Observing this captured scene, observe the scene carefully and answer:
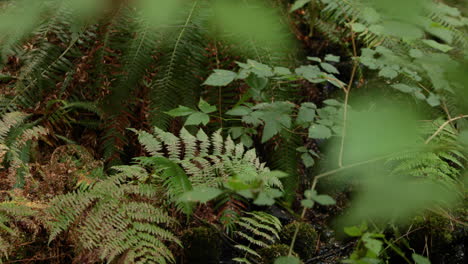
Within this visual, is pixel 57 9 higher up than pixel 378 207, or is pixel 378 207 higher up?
pixel 57 9

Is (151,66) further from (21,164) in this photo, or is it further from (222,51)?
(21,164)

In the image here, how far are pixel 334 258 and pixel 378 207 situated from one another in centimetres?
68

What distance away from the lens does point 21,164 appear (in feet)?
5.97

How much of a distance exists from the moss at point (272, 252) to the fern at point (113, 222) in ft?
1.84

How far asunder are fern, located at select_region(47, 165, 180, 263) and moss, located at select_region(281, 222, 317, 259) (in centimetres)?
76

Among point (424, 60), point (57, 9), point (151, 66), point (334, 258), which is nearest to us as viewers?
point (424, 60)

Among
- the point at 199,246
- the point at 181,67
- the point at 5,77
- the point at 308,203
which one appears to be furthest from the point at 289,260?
the point at 5,77

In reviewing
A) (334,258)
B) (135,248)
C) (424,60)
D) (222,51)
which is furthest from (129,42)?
(334,258)

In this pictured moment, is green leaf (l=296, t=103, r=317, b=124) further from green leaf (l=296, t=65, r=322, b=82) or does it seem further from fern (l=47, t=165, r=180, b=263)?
fern (l=47, t=165, r=180, b=263)

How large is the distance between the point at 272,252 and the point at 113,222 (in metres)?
0.85

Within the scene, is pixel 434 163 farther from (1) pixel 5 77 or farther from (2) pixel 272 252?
(1) pixel 5 77

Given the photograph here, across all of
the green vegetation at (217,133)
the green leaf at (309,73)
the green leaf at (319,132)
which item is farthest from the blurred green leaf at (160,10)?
the green leaf at (319,132)

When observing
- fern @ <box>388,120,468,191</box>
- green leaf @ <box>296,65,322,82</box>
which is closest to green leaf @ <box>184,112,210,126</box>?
green leaf @ <box>296,65,322,82</box>

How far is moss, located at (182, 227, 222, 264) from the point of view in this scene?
181 centimetres
